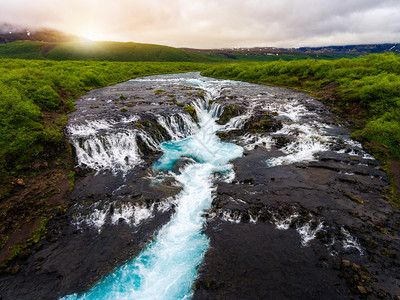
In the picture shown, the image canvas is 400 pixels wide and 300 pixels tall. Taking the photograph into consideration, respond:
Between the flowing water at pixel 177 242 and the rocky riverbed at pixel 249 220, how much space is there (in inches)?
19.8

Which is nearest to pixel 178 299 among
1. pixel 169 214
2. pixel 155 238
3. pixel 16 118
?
pixel 155 238

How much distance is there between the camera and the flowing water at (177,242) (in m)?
9.64

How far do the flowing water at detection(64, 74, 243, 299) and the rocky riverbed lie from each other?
504 millimetres

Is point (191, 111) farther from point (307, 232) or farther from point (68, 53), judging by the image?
point (68, 53)

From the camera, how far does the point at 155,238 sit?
1220 centimetres

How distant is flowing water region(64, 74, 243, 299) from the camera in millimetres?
9641

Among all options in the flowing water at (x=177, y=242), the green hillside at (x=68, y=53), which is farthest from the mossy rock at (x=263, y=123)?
the green hillside at (x=68, y=53)

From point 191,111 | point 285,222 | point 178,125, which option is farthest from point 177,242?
point 191,111

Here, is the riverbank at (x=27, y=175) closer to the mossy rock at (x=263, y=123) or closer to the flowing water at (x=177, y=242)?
the flowing water at (x=177, y=242)

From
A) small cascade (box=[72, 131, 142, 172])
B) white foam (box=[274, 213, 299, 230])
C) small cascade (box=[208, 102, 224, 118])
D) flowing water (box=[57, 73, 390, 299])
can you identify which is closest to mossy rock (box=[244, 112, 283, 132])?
flowing water (box=[57, 73, 390, 299])

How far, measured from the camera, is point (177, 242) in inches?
475

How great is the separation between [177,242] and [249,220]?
17.1ft

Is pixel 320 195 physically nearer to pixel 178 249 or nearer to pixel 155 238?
pixel 178 249

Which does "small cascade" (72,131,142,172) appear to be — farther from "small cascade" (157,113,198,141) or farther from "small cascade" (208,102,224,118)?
"small cascade" (208,102,224,118)
